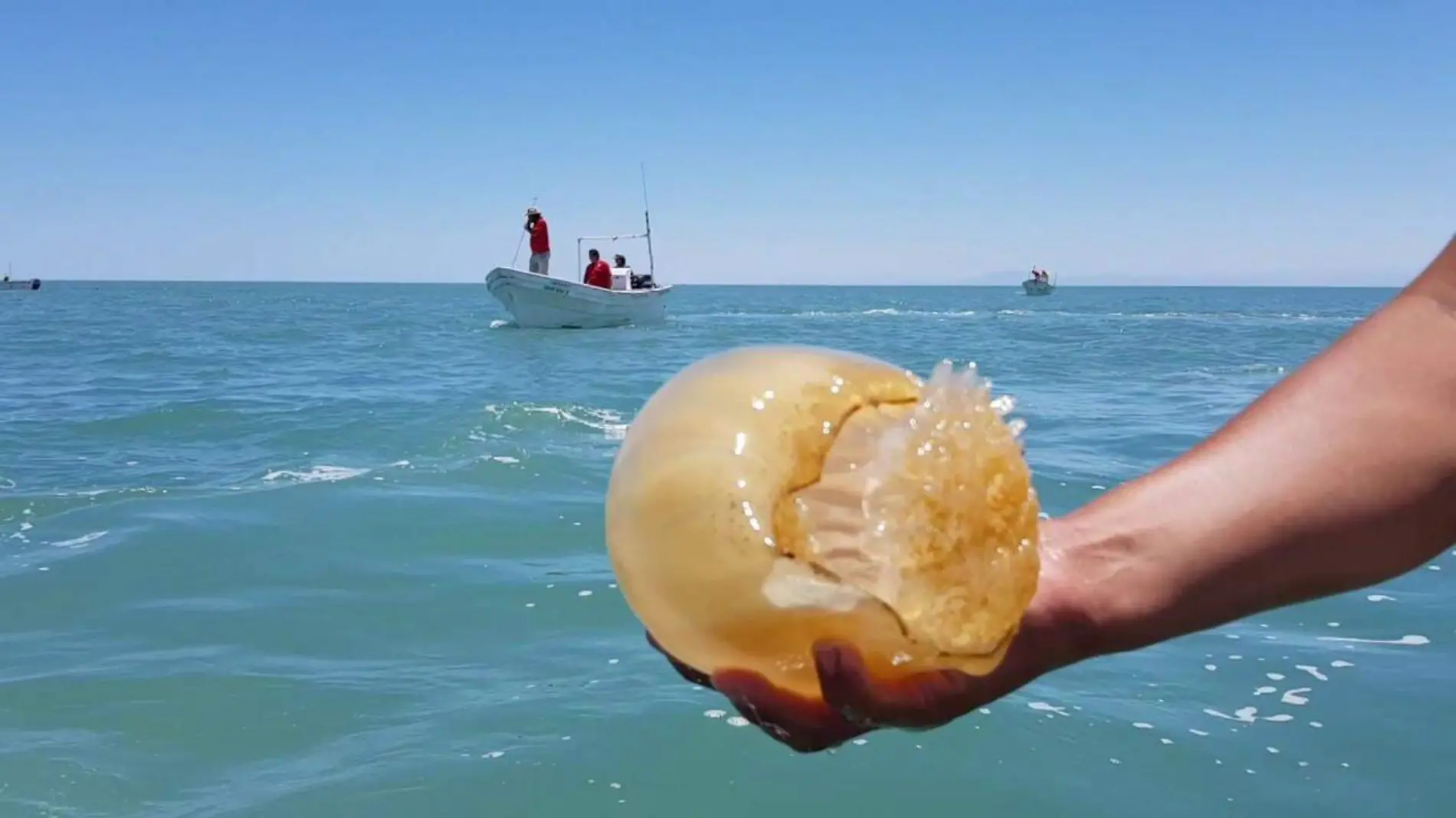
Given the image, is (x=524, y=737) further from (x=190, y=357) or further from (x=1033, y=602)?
(x=190, y=357)

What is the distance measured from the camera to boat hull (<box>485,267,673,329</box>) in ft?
84.8

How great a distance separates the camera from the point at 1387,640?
461cm


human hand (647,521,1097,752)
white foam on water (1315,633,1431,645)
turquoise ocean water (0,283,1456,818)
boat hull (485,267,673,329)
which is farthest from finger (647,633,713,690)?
boat hull (485,267,673,329)

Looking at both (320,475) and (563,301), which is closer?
(320,475)

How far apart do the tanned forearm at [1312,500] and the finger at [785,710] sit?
0.35 meters

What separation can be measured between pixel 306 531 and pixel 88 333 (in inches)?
959

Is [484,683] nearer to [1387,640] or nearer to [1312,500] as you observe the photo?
[1312,500]

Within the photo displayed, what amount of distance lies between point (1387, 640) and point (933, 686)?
4.06m

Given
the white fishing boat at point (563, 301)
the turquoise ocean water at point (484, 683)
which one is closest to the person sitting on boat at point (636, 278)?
the white fishing boat at point (563, 301)

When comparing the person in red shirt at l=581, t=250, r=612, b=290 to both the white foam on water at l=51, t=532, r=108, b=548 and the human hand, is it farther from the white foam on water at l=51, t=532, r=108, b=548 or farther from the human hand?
the human hand

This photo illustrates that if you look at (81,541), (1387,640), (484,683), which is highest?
(81,541)

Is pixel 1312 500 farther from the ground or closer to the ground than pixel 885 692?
farther from the ground

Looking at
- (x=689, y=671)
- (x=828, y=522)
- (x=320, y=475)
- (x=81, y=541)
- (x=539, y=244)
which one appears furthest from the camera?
(x=539, y=244)

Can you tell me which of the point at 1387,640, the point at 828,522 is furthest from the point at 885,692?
the point at 1387,640
